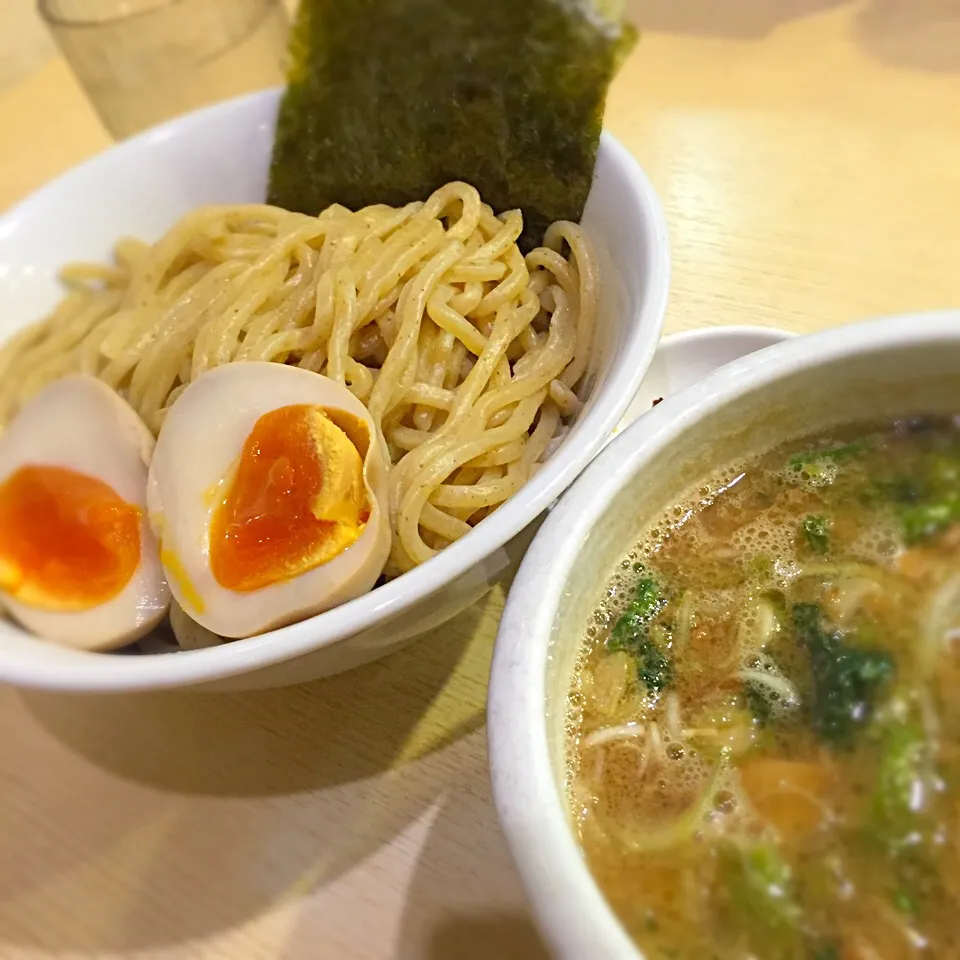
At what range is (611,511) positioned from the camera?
0.65m

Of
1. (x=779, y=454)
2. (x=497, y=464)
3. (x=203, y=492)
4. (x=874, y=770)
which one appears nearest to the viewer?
(x=874, y=770)

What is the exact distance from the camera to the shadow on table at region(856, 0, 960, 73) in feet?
5.48

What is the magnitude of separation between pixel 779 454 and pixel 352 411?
1.52 ft

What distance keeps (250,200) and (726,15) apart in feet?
3.74

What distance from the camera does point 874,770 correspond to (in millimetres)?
626

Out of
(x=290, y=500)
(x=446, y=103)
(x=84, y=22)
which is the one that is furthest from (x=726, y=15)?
(x=290, y=500)

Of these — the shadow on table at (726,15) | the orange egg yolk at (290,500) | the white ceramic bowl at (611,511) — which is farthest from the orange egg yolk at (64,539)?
the shadow on table at (726,15)

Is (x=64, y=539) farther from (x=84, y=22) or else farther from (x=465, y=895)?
(x=84, y=22)

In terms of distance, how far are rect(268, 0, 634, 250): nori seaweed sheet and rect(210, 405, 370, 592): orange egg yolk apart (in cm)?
47

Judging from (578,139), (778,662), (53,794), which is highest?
(578,139)

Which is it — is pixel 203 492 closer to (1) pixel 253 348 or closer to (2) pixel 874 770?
(1) pixel 253 348

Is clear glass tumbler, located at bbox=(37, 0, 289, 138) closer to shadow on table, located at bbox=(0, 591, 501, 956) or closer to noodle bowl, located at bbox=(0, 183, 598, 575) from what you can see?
noodle bowl, located at bbox=(0, 183, 598, 575)

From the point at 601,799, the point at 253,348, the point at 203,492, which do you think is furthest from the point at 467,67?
the point at 601,799

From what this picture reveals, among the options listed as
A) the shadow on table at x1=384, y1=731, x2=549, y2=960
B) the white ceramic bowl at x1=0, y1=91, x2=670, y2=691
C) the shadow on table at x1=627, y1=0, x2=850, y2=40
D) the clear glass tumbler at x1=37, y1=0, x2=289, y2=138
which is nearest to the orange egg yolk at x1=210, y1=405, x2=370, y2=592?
the white ceramic bowl at x1=0, y1=91, x2=670, y2=691
